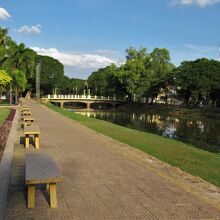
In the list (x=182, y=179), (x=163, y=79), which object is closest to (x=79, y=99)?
(x=163, y=79)

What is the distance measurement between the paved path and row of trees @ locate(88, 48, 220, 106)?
4796 cm

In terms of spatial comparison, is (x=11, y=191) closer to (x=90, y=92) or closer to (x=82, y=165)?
(x=82, y=165)

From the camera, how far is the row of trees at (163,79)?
5525 centimetres

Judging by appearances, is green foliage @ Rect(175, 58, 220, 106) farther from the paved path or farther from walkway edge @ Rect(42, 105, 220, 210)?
the paved path

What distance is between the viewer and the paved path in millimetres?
5281

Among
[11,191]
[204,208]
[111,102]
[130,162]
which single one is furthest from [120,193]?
[111,102]

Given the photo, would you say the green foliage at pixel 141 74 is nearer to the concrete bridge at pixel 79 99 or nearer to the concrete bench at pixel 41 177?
the concrete bridge at pixel 79 99

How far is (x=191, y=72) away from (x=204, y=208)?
173ft

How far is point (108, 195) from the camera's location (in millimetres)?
6172

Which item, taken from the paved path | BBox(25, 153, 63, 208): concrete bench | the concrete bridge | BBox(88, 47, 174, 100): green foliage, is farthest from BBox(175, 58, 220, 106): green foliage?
BBox(25, 153, 63, 208): concrete bench

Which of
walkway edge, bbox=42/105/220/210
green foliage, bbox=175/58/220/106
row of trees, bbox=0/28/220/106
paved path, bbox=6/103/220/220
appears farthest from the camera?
green foliage, bbox=175/58/220/106

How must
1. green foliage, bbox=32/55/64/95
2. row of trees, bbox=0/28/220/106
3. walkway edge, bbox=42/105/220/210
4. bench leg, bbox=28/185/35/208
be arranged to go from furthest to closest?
green foliage, bbox=32/55/64/95, row of trees, bbox=0/28/220/106, walkway edge, bbox=42/105/220/210, bench leg, bbox=28/185/35/208

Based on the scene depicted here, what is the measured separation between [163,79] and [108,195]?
60209 millimetres

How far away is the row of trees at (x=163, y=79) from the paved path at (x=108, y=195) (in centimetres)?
4796
